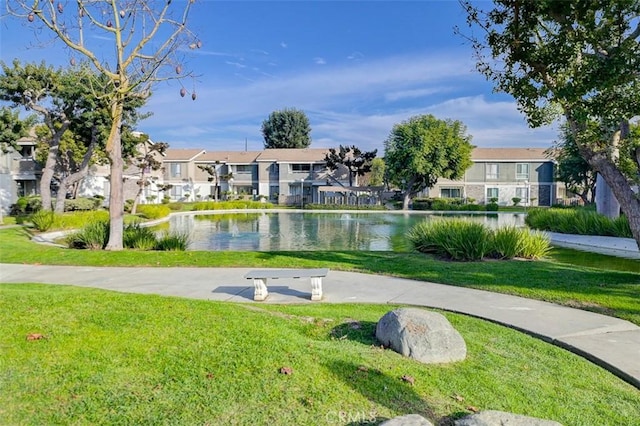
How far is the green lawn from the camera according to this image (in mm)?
3525

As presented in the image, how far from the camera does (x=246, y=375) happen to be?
403cm

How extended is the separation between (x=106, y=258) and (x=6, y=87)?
51.9 ft

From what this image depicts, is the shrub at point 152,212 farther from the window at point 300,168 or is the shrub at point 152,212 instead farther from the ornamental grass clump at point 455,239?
the window at point 300,168

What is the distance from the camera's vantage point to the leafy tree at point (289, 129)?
230ft

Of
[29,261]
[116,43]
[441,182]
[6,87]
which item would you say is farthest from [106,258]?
[441,182]

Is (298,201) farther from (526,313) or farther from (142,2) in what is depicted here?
(526,313)

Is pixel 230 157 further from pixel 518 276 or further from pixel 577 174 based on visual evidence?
pixel 518 276

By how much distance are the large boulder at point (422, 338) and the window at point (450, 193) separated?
51.9 metres

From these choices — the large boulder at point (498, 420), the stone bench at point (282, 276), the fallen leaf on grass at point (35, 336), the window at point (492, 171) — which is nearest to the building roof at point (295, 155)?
the window at point (492, 171)

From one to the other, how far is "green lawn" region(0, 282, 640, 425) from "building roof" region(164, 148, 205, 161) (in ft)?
170

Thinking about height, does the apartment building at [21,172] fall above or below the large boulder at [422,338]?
above

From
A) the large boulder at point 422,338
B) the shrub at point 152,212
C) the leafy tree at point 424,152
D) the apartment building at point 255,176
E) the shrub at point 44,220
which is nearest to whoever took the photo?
the large boulder at point 422,338

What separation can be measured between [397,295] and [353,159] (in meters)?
43.6

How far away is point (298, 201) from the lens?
177 feet
